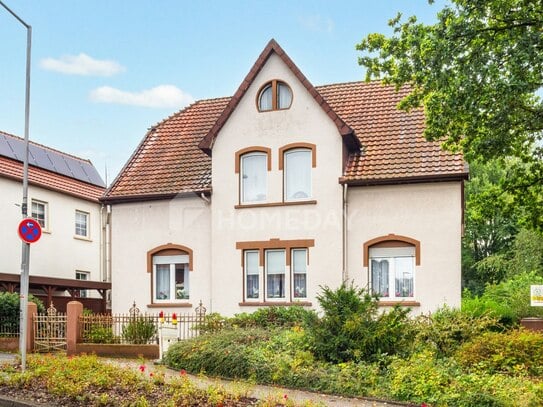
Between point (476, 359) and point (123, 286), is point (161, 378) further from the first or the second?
point (123, 286)

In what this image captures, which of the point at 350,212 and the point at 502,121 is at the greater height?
the point at 502,121

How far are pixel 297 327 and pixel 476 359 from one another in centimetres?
511

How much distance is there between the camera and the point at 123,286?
24609 mm

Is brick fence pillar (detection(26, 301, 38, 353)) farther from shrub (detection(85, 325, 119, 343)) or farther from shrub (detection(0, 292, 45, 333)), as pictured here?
shrub (detection(0, 292, 45, 333))

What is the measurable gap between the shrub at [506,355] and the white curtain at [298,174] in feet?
30.5

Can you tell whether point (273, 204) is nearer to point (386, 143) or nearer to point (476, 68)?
point (386, 143)

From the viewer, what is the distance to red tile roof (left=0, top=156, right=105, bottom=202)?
30.2 m

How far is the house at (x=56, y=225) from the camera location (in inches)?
1160

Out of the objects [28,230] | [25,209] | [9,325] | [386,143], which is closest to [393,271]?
[386,143]

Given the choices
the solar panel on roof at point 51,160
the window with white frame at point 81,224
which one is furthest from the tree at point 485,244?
the window with white frame at point 81,224

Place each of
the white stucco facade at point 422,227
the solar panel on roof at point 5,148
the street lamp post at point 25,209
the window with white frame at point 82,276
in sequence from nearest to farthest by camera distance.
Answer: the street lamp post at point 25,209
the white stucco facade at point 422,227
the solar panel on roof at point 5,148
the window with white frame at point 82,276

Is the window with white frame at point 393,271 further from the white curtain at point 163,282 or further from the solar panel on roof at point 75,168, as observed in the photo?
the solar panel on roof at point 75,168

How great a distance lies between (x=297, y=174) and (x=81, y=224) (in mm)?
15889

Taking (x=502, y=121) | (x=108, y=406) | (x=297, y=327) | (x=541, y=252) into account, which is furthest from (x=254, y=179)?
(x=541, y=252)
